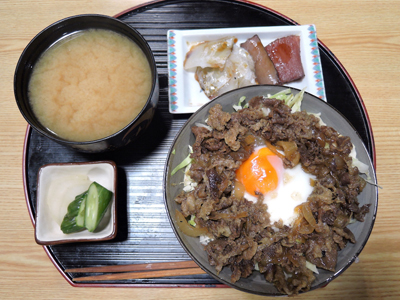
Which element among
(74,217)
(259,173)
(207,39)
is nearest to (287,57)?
(207,39)

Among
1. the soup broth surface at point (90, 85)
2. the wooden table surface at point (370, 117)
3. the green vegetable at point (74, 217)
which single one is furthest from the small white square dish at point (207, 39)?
the green vegetable at point (74, 217)

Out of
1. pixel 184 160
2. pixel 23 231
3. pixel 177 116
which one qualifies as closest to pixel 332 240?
pixel 184 160

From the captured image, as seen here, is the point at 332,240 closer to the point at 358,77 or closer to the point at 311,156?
the point at 311,156

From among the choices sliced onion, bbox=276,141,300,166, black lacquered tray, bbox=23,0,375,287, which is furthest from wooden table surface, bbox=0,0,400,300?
sliced onion, bbox=276,141,300,166

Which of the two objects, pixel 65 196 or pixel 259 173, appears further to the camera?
pixel 65 196

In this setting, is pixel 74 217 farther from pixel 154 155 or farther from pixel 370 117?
pixel 370 117

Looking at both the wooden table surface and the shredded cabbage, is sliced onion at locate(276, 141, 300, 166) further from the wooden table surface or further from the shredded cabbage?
the wooden table surface

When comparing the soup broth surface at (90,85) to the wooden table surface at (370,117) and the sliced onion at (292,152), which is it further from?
the sliced onion at (292,152)
